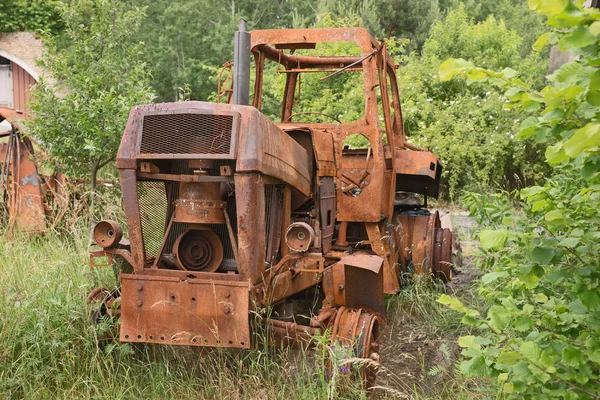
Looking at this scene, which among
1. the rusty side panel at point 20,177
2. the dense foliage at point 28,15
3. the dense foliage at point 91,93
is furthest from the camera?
the dense foliage at point 28,15

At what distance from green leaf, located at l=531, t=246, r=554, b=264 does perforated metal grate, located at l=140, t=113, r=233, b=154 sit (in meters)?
1.88

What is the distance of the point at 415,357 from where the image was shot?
4.44 meters

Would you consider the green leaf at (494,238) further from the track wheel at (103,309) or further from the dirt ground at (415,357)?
the track wheel at (103,309)

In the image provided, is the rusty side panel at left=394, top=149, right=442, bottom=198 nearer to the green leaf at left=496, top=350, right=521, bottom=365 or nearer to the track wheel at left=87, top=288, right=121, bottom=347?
the track wheel at left=87, top=288, right=121, bottom=347

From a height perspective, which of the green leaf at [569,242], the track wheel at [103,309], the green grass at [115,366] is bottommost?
the green grass at [115,366]

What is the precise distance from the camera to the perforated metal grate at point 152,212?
12.2 feet

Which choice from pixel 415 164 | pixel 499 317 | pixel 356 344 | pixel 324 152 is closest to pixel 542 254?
pixel 499 317

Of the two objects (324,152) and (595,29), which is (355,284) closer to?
(324,152)

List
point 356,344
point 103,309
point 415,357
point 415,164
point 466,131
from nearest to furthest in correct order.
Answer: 1. point 356,344
2. point 103,309
3. point 415,357
4. point 415,164
5. point 466,131

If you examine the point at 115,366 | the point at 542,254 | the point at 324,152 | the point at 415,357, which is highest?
the point at 324,152

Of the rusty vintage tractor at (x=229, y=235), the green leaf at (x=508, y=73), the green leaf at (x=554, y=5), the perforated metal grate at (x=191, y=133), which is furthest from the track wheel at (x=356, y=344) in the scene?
the green leaf at (x=554, y=5)

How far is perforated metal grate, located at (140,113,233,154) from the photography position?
11.2 ft

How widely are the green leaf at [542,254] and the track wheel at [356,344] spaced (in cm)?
152

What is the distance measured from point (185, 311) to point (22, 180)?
471 cm
